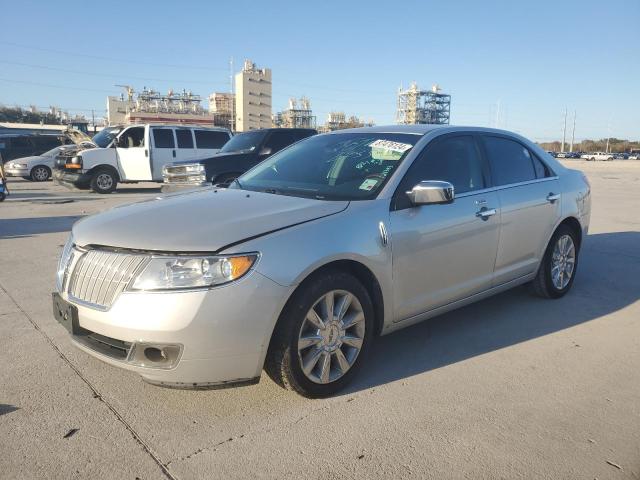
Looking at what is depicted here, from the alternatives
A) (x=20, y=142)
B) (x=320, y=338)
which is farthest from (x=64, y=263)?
(x=20, y=142)

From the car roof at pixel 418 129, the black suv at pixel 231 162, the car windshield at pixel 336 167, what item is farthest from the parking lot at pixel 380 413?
the black suv at pixel 231 162

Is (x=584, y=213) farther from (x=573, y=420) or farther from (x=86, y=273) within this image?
(x=86, y=273)

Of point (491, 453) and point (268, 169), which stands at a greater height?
point (268, 169)

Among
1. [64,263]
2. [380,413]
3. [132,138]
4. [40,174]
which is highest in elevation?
[132,138]

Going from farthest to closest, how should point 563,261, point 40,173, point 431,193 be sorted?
point 40,173 < point 563,261 < point 431,193

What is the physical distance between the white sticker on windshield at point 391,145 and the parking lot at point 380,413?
1472 mm

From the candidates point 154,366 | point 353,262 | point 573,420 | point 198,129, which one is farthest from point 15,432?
point 198,129

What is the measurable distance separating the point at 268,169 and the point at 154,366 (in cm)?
214

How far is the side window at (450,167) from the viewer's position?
3610 mm

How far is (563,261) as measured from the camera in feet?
16.8

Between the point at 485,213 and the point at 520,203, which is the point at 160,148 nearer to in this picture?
the point at 520,203

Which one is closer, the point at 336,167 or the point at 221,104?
the point at 336,167

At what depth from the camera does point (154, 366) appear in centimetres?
265

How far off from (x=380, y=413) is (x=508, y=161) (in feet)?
8.75
